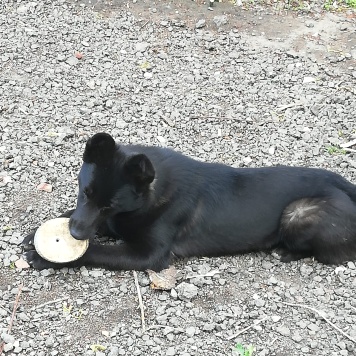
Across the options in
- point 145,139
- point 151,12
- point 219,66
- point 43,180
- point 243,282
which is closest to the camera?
point 243,282

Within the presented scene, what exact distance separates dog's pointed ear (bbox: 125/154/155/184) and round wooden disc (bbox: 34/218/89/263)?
24.9 inches

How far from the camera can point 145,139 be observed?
246 inches

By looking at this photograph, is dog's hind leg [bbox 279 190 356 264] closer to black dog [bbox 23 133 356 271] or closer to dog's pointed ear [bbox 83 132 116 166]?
black dog [bbox 23 133 356 271]

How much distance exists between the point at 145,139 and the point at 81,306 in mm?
2059

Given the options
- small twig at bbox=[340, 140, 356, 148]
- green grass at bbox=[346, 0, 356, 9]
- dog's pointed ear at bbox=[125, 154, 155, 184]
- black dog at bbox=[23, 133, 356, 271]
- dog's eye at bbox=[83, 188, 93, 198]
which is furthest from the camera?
green grass at bbox=[346, 0, 356, 9]

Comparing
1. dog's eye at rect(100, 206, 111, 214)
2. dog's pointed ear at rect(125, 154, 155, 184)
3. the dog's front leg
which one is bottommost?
the dog's front leg

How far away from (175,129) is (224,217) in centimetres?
164

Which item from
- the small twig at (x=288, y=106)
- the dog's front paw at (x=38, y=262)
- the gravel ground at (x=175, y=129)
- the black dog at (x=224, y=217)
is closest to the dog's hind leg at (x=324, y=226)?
the black dog at (x=224, y=217)

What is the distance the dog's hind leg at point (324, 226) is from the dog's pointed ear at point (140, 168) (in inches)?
43.1

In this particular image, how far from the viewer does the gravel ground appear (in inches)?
177

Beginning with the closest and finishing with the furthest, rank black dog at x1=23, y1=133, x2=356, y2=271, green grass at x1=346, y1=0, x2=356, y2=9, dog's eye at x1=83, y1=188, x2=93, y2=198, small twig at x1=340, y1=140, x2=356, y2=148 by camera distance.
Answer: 1. dog's eye at x1=83, y1=188, x2=93, y2=198
2. black dog at x1=23, y1=133, x2=356, y2=271
3. small twig at x1=340, y1=140, x2=356, y2=148
4. green grass at x1=346, y1=0, x2=356, y2=9

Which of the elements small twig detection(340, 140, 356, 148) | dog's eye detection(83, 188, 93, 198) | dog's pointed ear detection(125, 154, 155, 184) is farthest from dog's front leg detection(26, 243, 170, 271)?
small twig detection(340, 140, 356, 148)

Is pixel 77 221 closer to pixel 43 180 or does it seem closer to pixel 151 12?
pixel 43 180

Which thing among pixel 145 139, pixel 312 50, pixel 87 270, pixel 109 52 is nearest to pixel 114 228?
pixel 87 270
